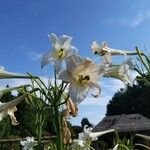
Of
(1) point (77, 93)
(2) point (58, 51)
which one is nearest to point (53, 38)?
(2) point (58, 51)

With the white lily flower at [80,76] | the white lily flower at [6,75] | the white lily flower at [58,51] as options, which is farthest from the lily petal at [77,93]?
the white lily flower at [6,75]

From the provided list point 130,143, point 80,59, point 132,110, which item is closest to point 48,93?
point 80,59

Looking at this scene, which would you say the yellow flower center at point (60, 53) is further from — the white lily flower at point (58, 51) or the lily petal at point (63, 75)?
the lily petal at point (63, 75)

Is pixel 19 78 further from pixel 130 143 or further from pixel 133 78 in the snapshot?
pixel 130 143

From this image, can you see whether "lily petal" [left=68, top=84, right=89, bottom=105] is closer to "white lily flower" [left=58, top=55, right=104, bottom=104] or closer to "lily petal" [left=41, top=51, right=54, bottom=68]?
"white lily flower" [left=58, top=55, right=104, bottom=104]

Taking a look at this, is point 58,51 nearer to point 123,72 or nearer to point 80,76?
point 80,76

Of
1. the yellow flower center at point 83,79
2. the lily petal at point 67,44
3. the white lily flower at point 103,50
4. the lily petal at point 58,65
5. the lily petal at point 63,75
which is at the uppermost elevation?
the white lily flower at point 103,50
